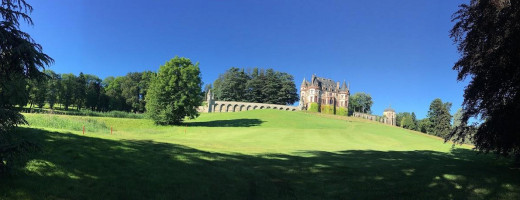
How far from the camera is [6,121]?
6.32m

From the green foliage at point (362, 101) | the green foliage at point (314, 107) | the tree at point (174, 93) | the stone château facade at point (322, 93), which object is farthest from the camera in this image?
the green foliage at point (362, 101)

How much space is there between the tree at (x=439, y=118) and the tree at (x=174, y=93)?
71.9m

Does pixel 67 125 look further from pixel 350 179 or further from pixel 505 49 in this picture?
pixel 505 49

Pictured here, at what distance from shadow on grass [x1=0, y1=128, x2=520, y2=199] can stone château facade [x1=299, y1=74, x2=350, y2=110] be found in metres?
98.7

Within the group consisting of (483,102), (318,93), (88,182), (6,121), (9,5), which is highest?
(318,93)

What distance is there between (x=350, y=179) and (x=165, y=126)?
35.7m

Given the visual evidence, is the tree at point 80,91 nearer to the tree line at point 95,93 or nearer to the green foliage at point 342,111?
the tree line at point 95,93

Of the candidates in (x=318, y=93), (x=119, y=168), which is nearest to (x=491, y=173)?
(x=119, y=168)

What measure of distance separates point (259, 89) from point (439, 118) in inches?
2352

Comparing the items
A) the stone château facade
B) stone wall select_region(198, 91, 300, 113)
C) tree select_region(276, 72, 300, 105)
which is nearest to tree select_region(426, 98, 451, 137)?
the stone château facade

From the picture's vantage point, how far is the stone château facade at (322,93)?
108875 mm

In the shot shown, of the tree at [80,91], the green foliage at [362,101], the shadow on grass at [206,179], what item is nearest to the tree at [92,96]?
the tree at [80,91]

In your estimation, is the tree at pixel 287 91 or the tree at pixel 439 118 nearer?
the tree at pixel 439 118

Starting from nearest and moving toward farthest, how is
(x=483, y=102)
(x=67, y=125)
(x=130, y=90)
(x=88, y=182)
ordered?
(x=88, y=182) < (x=483, y=102) < (x=67, y=125) < (x=130, y=90)
